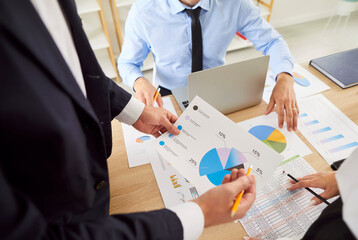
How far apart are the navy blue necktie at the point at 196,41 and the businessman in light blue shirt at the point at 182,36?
34 mm

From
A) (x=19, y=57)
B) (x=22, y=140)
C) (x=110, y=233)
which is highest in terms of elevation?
(x=19, y=57)

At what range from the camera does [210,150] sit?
80 cm

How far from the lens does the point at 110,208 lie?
0.80m

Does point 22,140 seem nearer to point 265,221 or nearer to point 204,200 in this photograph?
point 204,200

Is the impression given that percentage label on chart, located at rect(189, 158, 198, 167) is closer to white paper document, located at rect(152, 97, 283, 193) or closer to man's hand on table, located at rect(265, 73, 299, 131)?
white paper document, located at rect(152, 97, 283, 193)

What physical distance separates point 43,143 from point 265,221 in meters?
0.67

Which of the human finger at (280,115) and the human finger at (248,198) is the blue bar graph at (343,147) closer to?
the human finger at (280,115)

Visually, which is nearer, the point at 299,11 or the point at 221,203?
the point at 221,203

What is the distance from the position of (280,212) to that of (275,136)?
12.9 inches

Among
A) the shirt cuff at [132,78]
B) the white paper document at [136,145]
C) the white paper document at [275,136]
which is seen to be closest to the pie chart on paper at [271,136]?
the white paper document at [275,136]

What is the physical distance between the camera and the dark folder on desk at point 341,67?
3.91 feet

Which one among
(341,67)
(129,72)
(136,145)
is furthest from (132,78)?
(341,67)

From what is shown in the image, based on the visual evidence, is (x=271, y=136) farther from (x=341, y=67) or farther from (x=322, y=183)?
(x=341, y=67)

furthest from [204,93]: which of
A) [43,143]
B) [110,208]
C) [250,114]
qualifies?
[43,143]
